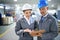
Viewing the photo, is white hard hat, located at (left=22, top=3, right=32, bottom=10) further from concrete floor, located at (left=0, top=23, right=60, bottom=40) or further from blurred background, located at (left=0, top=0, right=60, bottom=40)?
concrete floor, located at (left=0, top=23, right=60, bottom=40)

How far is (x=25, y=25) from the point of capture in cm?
201

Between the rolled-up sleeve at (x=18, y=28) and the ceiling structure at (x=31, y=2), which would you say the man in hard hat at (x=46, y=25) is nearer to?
the ceiling structure at (x=31, y=2)

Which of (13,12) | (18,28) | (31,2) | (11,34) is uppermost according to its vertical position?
(31,2)

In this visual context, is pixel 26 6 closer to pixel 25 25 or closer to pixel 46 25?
pixel 25 25

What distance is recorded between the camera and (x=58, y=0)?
2.02 metres

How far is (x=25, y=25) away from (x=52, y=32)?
0.36 m

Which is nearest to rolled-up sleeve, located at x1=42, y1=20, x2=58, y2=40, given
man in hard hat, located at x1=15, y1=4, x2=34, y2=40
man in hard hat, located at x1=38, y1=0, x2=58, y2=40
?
man in hard hat, located at x1=38, y1=0, x2=58, y2=40

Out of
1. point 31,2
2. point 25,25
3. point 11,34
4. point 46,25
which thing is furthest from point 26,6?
point 11,34

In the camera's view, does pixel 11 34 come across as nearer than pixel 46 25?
No

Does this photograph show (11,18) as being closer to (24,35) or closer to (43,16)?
(24,35)

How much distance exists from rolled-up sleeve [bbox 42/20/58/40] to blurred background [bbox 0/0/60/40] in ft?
0.23

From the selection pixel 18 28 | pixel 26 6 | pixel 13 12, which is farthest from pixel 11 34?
pixel 26 6

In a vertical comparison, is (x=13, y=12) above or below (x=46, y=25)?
above

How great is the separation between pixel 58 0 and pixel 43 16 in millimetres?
293
